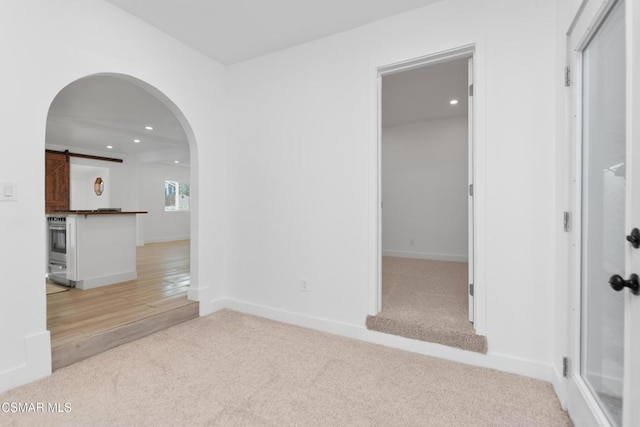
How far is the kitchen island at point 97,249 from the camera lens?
3.71 metres

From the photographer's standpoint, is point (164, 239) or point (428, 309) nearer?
point (428, 309)

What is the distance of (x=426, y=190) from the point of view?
557 cm

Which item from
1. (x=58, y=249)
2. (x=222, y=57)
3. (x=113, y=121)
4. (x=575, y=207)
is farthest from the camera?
(x=113, y=121)

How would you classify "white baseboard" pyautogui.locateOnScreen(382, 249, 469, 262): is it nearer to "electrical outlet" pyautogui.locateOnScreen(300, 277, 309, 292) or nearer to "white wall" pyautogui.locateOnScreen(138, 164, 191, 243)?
"electrical outlet" pyautogui.locateOnScreen(300, 277, 309, 292)

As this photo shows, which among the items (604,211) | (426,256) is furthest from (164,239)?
(604,211)

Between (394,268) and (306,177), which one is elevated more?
(306,177)

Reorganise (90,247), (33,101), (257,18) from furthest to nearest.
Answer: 1. (90,247)
2. (257,18)
3. (33,101)

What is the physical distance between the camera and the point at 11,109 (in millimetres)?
1833

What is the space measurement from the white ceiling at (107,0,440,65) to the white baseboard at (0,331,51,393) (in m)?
2.51

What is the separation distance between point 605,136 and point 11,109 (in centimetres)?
325

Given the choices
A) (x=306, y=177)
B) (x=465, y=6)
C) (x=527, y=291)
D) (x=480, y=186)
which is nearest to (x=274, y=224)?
(x=306, y=177)

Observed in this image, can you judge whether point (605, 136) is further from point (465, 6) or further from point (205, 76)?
point (205, 76)

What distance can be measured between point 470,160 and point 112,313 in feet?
11.2

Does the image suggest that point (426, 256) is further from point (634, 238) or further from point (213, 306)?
point (634, 238)
